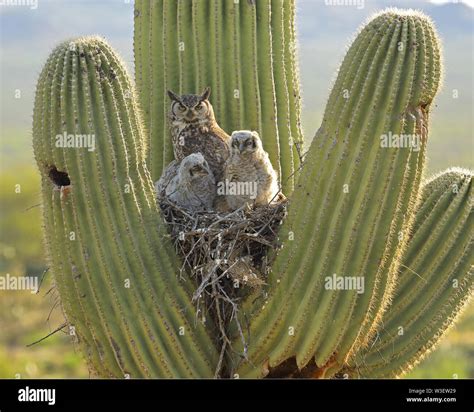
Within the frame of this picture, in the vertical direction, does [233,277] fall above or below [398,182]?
below

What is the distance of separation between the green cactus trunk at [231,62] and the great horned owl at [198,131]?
12cm

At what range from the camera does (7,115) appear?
10031 cm

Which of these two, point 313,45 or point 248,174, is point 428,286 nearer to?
point 248,174

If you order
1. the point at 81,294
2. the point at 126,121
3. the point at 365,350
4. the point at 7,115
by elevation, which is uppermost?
the point at 126,121

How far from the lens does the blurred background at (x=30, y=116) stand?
2848cm

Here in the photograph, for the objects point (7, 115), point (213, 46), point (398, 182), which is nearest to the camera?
point (398, 182)

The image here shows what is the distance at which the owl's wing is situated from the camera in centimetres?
873

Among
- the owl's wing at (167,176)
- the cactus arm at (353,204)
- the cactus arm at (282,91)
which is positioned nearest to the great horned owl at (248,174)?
the cactus arm at (282,91)

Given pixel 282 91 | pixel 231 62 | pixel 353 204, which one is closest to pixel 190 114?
pixel 231 62

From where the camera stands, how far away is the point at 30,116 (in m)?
7.38

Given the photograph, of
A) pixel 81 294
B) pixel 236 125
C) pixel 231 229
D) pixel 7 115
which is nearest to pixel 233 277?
pixel 231 229

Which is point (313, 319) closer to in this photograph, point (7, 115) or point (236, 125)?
point (236, 125)

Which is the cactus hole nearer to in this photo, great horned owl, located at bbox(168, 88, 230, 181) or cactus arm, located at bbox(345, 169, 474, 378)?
great horned owl, located at bbox(168, 88, 230, 181)

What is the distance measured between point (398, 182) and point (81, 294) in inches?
80.8
